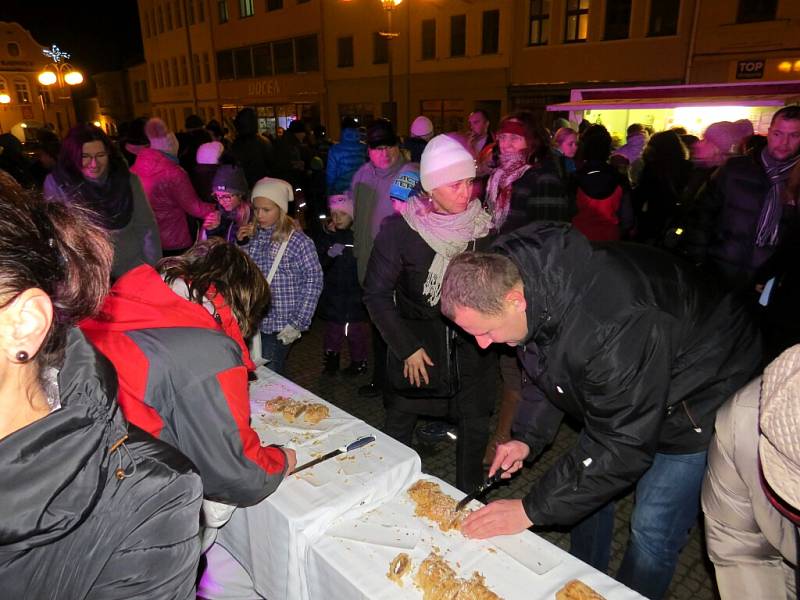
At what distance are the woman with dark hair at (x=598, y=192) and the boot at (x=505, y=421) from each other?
6.20 feet

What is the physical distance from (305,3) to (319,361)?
81.3 ft

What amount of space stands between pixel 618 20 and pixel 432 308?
16616mm

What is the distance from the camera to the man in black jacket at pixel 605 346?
1735 millimetres

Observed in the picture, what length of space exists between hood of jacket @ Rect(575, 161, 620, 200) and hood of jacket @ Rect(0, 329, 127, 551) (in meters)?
4.54

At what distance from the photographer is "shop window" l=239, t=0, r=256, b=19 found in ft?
93.2

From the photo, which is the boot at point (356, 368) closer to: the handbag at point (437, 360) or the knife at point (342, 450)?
the handbag at point (437, 360)

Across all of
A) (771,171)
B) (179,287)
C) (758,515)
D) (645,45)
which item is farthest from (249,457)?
(645,45)

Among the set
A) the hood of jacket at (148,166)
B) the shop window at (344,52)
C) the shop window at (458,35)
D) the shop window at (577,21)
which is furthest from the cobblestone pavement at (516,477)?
the shop window at (344,52)

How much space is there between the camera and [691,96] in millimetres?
9023

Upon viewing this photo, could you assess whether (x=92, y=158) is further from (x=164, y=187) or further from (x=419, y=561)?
(x=419, y=561)

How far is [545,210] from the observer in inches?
142

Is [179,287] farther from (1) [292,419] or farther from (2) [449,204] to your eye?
(2) [449,204]

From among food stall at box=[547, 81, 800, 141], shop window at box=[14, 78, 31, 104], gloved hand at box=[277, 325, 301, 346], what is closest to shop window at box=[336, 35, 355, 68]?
food stall at box=[547, 81, 800, 141]

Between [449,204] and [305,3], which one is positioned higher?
[305,3]
